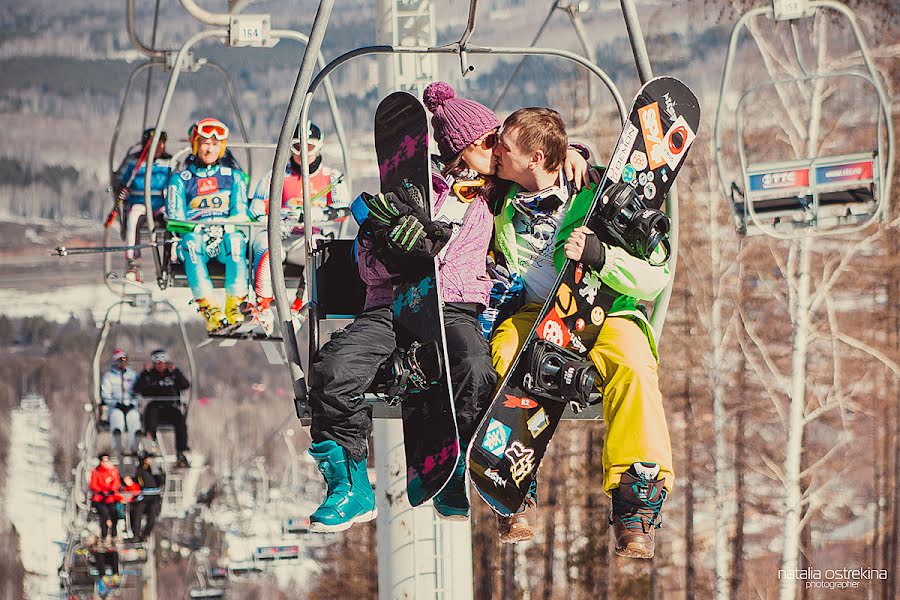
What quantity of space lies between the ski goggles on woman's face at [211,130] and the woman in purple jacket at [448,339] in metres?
2.72

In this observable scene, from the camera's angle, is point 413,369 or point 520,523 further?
point 520,523

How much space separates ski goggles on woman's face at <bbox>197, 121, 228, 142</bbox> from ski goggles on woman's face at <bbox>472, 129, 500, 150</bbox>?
2860 mm

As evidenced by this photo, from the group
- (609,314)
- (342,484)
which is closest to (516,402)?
(609,314)

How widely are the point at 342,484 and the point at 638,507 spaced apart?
66cm

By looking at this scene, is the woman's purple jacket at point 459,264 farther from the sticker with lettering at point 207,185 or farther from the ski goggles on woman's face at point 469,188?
the sticker with lettering at point 207,185

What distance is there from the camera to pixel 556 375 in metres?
2.89

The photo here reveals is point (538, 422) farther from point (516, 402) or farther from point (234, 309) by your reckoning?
point (234, 309)

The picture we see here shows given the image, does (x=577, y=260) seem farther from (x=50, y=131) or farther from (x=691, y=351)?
(x=50, y=131)

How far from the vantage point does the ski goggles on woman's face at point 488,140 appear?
298 centimetres

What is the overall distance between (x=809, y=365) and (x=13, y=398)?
6873 millimetres

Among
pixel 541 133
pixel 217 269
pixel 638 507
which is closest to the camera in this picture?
pixel 638 507

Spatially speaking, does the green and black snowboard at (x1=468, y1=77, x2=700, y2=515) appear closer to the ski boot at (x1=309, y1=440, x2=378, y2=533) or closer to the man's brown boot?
the man's brown boot

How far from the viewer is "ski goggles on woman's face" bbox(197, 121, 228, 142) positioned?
5.64 meters

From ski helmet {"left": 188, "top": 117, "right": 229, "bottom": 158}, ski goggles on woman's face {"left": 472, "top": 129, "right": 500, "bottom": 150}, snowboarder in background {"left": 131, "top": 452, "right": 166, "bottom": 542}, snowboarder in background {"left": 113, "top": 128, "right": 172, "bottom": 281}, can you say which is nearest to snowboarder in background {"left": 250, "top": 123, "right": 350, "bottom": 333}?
ski helmet {"left": 188, "top": 117, "right": 229, "bottom": 158}
